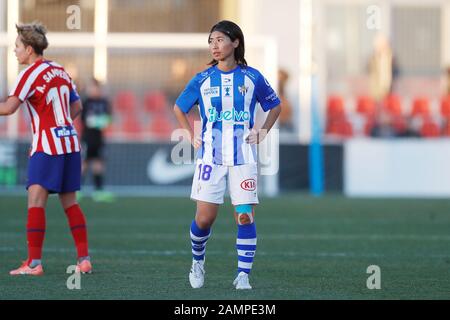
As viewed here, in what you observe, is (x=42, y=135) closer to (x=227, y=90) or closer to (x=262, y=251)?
Result: (x=227, y=90)

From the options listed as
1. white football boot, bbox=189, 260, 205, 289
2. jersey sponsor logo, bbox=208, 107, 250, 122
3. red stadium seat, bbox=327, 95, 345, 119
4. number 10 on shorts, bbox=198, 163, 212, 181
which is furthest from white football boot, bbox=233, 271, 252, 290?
red stadium seat, bbox=327, 95, 345, 119

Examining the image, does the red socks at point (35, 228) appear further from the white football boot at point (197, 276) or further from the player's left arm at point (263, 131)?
the player's left arm at point (263, 131)

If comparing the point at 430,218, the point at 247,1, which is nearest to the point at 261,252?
the point at 430,218

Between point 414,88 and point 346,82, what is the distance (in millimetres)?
1633

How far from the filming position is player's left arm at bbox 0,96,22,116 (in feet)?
27.2

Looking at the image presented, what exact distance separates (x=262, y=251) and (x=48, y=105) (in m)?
2.91

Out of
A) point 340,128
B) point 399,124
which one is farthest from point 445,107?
point 340,128

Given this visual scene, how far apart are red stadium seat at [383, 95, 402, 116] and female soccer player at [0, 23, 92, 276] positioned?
45.9ft

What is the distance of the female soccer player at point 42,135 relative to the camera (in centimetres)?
853

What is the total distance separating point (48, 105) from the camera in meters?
8.58

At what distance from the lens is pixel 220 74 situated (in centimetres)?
774

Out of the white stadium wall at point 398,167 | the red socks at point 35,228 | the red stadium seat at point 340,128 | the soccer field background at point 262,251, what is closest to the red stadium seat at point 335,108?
the red stadium seat at point 340,128

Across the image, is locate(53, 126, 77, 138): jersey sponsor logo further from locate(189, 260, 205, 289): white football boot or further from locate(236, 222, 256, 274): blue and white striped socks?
locate(236, 222, 256, 274): blue and white striped socks
